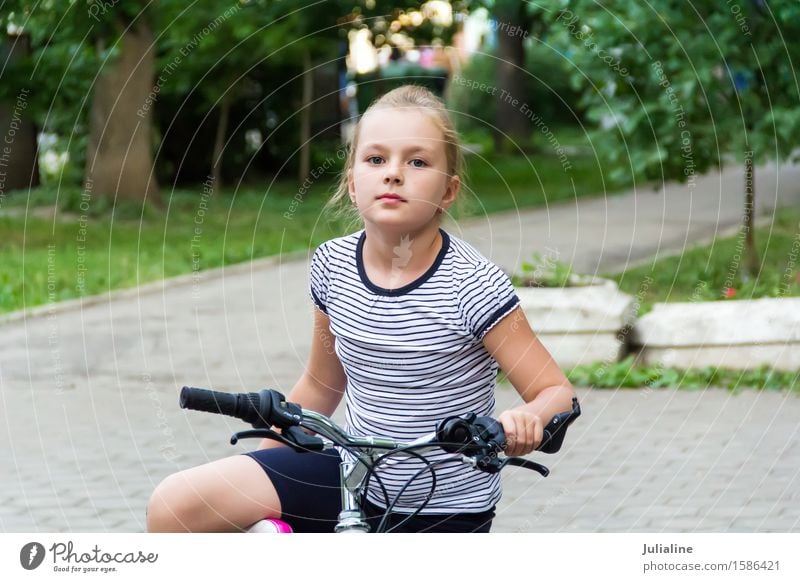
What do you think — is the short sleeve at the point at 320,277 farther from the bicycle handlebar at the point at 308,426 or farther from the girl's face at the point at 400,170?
the bicycle handlebar at the point at 308,426

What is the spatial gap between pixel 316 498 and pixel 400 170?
0.64 metres

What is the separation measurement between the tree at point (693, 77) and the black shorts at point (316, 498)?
21.1ft

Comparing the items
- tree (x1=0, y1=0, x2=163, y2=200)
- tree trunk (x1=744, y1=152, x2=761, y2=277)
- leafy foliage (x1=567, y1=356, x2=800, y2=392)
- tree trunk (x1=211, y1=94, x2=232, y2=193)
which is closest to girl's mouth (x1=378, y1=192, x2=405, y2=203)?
leafy foliage (x1=567, y1=356, x2=800, y2=392)

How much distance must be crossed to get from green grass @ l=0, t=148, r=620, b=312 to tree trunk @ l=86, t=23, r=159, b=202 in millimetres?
282

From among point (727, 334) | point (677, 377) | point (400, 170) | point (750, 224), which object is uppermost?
point (750, 224)

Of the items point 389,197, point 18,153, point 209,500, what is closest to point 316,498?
point 209,500

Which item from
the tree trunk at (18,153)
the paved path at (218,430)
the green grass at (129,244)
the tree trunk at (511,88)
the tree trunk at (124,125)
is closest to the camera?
the paved path at (218,430)

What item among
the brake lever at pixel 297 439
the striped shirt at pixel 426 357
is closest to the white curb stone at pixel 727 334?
the striped shirt at pixel 426 357

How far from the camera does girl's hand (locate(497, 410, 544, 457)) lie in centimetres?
234

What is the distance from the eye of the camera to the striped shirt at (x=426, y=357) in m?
2.56

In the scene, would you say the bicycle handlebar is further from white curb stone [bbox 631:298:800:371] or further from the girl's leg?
white curb stone [bbox 631:298:800:371]

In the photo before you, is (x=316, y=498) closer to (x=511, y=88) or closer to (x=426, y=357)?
(x=426, y=357)

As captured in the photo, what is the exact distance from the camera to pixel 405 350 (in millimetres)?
2590

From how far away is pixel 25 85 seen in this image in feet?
49.6
